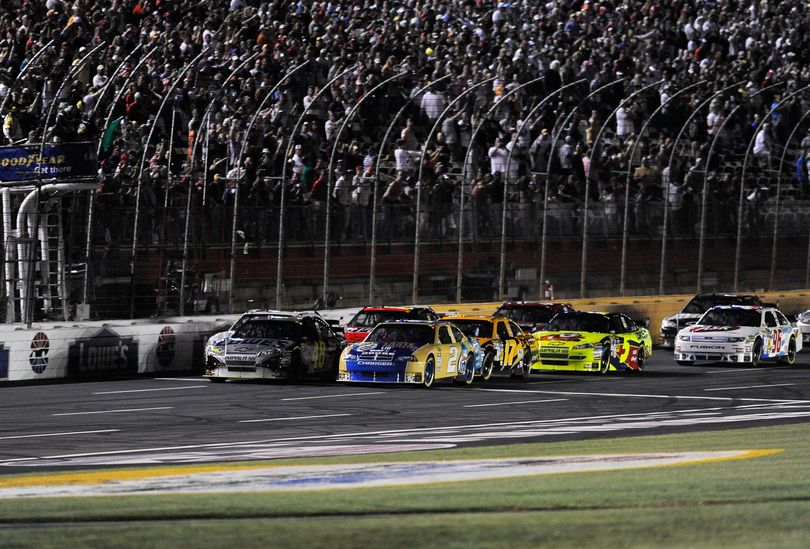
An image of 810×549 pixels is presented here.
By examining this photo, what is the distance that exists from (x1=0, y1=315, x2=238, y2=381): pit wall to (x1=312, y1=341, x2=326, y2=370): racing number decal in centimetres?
275

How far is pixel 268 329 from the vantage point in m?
27.5

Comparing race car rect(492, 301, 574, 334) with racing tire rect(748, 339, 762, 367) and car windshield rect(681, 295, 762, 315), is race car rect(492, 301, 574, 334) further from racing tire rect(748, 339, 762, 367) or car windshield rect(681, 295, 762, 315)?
car windshield rect(681, 295, 762, 315)

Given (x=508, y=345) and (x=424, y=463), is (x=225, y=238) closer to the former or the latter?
(x=508, y=345)

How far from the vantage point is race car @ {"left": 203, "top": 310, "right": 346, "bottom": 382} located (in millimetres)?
26812

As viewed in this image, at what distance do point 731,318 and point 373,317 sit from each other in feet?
24.1

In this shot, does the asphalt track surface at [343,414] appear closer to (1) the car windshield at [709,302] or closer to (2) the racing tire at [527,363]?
(2) the racing tire at [527,363]

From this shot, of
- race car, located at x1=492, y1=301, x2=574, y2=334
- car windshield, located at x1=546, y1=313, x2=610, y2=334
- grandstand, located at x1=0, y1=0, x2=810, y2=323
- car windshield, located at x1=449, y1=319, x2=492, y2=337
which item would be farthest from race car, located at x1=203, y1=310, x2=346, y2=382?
race car, located at x1=492, y1=301, x2=574, y2=334

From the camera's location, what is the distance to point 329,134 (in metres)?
36.2

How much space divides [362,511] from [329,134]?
26710 mm

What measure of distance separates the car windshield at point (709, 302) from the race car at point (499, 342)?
28.9 feet

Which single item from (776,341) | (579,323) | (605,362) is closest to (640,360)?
(605,362)

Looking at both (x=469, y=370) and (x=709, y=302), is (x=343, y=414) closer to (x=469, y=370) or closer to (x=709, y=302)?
(x=469, y=370)

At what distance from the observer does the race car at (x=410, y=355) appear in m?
26.1

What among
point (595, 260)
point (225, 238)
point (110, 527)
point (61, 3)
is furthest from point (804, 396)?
point (61, 3)
